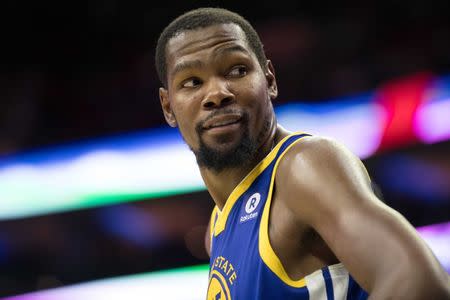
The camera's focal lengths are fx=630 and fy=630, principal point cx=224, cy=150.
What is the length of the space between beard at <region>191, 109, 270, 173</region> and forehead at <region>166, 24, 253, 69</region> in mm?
206

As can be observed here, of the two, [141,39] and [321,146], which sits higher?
[141,39]

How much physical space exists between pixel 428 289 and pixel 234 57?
910 mm

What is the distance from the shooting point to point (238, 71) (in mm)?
1781

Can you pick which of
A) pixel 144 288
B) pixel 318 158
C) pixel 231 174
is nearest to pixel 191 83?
pixel 231 174

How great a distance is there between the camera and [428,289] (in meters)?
1.09

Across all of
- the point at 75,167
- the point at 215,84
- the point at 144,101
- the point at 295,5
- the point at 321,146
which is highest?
the point at 295,5

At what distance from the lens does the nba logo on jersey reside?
63.4 inches

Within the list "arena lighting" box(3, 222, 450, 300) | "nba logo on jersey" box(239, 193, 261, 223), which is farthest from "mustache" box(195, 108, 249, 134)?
"arena lighting" box(3, 222, 450, 300)

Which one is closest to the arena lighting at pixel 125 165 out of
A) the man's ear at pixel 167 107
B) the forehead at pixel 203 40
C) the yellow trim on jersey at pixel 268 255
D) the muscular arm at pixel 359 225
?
the man's ear at pixel 167 107

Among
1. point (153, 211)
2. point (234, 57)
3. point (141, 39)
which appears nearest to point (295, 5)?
point (141, 39)

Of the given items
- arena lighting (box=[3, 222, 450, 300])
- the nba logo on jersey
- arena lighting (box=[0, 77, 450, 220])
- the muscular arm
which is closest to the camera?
the muscular arm

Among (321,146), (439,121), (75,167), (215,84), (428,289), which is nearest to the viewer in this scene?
(428,289)

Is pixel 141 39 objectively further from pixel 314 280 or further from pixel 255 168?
pixel 314 280

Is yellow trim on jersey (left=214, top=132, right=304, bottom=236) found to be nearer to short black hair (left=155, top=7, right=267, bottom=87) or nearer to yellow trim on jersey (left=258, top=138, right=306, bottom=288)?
yellow trim on jersey (left=258, top=138, right=306, bottom=288)
